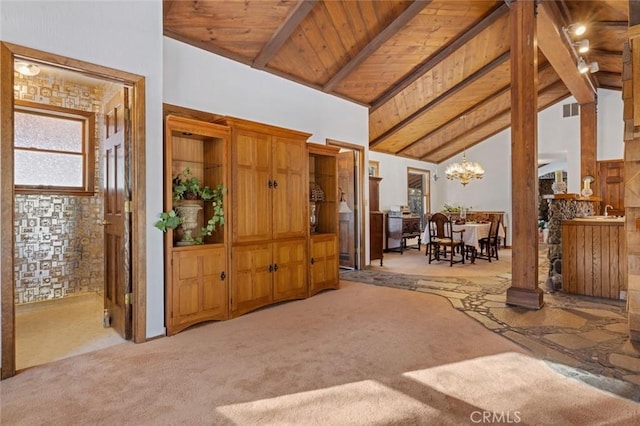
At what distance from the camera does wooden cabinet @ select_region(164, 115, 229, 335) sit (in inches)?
123

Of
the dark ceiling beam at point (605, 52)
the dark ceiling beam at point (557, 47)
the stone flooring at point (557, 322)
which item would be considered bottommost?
the stone flooring at point (557, 322)

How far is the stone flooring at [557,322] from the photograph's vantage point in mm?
2352

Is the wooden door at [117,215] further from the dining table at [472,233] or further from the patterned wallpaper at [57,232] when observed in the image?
the dining table at [472,233]

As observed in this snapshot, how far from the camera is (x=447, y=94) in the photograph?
688 cm

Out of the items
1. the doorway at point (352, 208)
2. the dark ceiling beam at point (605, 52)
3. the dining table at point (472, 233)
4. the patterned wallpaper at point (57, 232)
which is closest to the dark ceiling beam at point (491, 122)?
the dark ceiling beam at point (605, 52)

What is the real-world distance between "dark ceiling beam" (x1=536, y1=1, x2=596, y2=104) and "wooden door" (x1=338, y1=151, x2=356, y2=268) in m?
3.16

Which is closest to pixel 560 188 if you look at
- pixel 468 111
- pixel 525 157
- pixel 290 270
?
pixel 525 157

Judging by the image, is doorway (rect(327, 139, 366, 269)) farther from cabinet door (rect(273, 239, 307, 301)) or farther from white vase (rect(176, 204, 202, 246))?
white vase (rect(176, 204, 202, 246))

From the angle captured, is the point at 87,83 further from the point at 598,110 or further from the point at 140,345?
the point at 598,110

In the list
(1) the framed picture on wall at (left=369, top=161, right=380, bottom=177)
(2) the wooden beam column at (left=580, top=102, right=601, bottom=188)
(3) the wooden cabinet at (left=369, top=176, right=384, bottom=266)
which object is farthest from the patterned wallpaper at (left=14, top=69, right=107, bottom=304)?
(2) the wooden beam column at (left=580, top=102, right=601, bottom=188)

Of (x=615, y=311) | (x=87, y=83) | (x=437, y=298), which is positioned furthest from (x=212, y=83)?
(x=615, y=311)

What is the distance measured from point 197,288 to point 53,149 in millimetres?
2641

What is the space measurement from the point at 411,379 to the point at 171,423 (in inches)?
55.7

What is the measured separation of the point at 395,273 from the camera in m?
5.89
